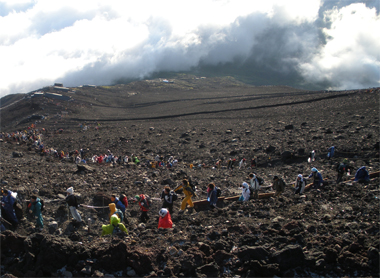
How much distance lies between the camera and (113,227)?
24.1ft

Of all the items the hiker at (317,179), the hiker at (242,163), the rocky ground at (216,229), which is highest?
the hiker at (317,179)

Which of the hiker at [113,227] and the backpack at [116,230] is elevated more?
the hiker at [113,227]

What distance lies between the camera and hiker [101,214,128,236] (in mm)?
7244

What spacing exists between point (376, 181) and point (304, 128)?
A: 20.6m

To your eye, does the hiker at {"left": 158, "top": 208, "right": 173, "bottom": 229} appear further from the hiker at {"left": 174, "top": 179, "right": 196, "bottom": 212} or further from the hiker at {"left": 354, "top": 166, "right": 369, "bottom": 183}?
the hiker at {"left": 354, "top": 166, "right": 369, "bottom": 183}

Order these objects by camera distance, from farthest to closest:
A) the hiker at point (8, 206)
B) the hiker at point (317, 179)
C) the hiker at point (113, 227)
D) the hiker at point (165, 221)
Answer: the hiker at point (317, 179) < the hiker at point (165, 221) < the hiker at point (8, 206) < the hiker at point (113, 227)

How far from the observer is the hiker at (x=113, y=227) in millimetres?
7244

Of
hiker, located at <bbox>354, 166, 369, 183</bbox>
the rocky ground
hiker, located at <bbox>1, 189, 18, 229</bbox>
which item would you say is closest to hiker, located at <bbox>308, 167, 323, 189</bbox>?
the rocky ground

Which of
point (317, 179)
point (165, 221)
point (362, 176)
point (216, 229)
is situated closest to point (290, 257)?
point (216, 229)

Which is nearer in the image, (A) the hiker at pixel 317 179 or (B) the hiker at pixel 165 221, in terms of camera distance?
(B) the hiker at pixel 165 221

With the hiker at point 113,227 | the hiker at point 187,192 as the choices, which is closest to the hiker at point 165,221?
the hiker at point 113,227

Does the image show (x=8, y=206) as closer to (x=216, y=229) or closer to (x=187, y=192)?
(x=187, y=192)

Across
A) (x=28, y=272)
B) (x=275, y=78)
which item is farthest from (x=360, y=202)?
(x=275, y=78)

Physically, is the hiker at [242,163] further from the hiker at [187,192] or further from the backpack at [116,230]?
the backpack at [116,230]
